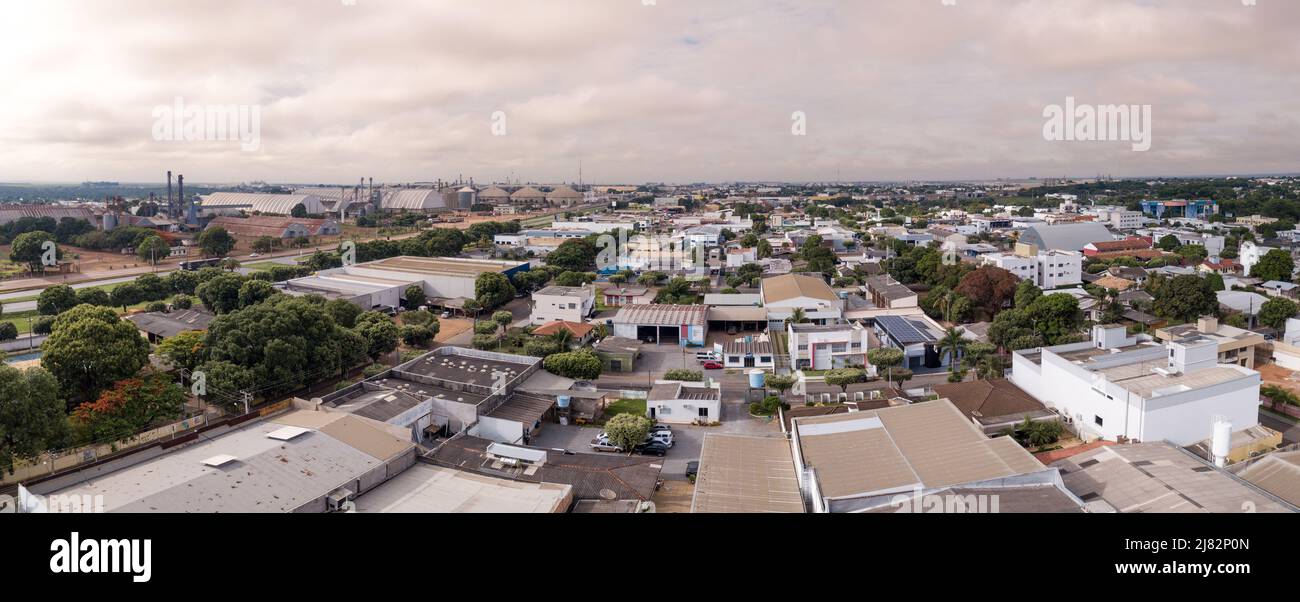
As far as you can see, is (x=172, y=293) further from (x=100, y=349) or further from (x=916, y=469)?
(x=916, y=469)

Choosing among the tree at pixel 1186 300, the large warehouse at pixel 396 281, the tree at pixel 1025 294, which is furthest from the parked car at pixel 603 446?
the tree at pixel 1186 300

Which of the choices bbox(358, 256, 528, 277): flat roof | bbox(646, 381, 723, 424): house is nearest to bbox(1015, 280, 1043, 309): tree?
bbox(646, 381, 723, 424): house

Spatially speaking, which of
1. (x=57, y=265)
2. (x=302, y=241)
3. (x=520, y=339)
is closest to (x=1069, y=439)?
(x=520, y=339)

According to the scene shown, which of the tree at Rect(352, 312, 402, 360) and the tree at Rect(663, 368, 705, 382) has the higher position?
the tree at Rect(352, 312, 402, 360)

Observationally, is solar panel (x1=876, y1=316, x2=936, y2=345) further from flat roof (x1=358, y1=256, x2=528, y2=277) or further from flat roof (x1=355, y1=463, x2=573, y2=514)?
flat roof (x1=358, y1=256, x2=528, y2=277)

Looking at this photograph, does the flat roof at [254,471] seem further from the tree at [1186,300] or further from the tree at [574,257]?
the tree at [574,257]

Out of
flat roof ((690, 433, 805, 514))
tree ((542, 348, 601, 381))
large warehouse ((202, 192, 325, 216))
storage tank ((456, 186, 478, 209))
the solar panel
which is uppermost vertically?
storage tank ((456, 186, 478, 209))
